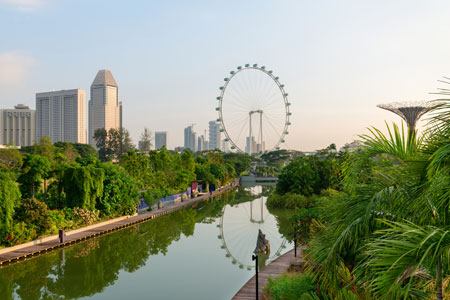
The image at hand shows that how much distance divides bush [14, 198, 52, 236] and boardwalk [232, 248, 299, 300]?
13.2m

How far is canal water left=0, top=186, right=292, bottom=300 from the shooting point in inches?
675

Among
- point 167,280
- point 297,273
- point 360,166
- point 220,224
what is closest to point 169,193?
point 220,224

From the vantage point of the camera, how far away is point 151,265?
21547 millimetres

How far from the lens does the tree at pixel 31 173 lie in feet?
86.7

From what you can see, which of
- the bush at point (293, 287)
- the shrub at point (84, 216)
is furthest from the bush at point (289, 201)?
the bush at point (293, 287)

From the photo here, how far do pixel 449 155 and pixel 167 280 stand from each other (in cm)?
1706

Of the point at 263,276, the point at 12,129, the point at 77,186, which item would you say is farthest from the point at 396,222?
the point at 12,129

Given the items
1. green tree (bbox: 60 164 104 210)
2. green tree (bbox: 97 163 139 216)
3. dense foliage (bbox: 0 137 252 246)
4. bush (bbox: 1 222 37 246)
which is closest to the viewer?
bush (bbox: 1 222 37 246)

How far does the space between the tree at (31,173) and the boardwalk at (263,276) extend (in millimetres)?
16684

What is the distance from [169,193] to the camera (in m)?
44.1

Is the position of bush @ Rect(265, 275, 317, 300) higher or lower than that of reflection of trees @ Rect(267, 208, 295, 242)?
higher

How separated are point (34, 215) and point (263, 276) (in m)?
13.8

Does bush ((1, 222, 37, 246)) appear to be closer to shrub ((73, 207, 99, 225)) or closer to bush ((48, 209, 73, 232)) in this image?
bush ((48, 209, 73, 232))

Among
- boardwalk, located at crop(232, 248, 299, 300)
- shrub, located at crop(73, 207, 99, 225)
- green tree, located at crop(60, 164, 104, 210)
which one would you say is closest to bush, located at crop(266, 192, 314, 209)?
shrub, located at crop(73, 207, 99, 225)
